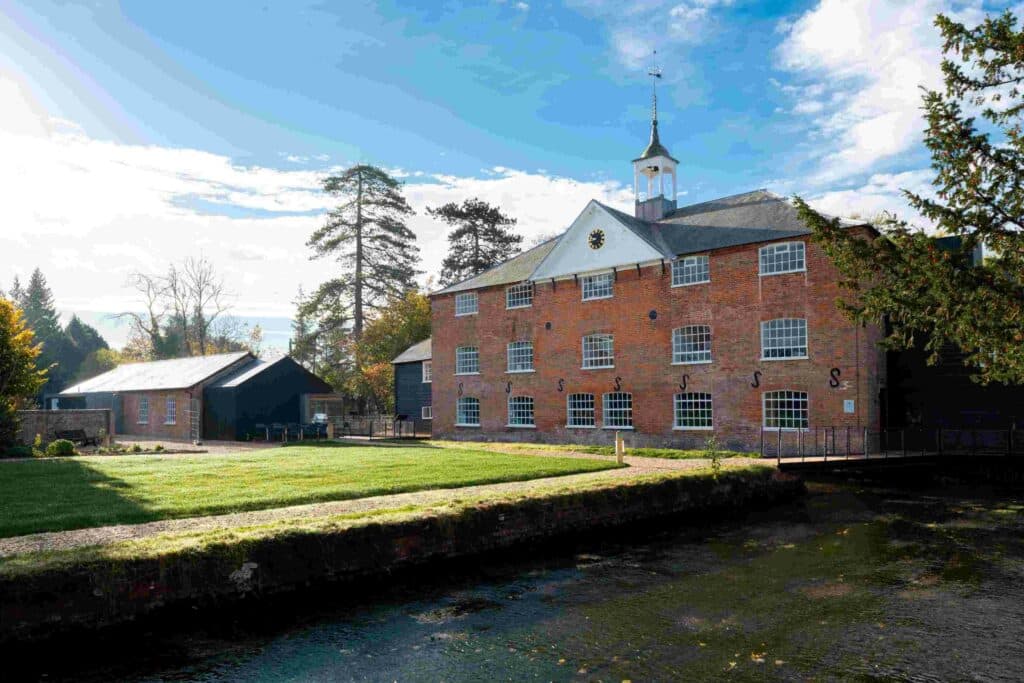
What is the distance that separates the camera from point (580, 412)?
2661cm

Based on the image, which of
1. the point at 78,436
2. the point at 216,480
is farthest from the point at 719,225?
the point at 78,436

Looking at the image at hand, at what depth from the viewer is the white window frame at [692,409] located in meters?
23.1

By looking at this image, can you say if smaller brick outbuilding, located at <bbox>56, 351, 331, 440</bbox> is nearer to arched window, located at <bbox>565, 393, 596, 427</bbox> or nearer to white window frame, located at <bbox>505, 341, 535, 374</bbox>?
white window frame, located at <bbox>505, 341, 535, 374</bbox>

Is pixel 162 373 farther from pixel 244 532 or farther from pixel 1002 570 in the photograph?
pixel 1002 570

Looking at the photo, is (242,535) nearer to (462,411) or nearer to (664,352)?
(664,352)

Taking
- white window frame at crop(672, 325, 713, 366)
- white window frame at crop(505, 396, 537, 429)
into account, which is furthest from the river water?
white window frame at crop(505, 396, 537, 429)

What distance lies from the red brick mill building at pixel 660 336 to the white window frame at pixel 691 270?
0.05 m

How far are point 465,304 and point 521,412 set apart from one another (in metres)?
5.57

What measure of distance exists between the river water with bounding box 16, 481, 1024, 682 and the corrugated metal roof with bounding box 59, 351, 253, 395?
25882 millimetres

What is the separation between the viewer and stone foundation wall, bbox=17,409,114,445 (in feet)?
77.0

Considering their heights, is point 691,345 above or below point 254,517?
above

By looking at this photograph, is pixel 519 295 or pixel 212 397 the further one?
pixel 212 397

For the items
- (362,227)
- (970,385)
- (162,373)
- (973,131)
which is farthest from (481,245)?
(973,131)

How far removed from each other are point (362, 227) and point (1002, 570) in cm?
4569
